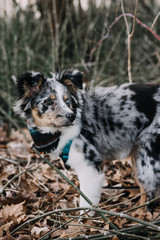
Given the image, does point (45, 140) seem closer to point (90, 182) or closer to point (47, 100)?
point (47, 100)

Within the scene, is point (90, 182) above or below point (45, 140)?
below

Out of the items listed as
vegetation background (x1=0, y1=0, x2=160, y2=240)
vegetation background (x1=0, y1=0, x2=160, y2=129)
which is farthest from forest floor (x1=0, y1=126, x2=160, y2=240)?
vegetation background (x1=0, y1=0, x2=160, y2=129)

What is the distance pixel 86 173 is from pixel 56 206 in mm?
574

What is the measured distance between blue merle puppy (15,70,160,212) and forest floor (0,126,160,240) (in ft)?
1.01

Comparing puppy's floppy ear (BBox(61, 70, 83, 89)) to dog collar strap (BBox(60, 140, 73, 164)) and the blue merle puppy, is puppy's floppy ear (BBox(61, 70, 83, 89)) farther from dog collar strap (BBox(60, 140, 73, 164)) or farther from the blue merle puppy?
dog collar strap (BBox(60, 140, 73, 164))

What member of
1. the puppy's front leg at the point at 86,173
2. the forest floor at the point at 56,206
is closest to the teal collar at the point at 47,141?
the puppy's front leg at the point at 86,173

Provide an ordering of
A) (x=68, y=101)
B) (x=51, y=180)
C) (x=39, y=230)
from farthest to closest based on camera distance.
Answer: (x=51, y=180)
(x=68, y=101)
(x=39, y=230)

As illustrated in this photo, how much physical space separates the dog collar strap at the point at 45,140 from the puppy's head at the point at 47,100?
9 cm

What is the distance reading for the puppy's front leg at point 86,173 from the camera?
342 centimetres

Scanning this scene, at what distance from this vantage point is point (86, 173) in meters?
3.44

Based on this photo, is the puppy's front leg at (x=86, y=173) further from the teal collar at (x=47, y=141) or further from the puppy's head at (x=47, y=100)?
the puppy's head at (x=47, y=100)

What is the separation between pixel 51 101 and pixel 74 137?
0.54 m

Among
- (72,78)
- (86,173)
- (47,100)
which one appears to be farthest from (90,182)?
(72,78)

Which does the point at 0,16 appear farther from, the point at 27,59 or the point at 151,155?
the point at 151,155
